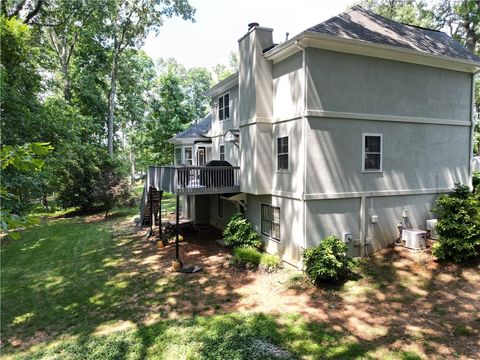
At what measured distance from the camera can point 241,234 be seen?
39.9ft

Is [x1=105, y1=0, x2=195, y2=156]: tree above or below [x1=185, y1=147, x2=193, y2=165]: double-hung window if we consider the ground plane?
above

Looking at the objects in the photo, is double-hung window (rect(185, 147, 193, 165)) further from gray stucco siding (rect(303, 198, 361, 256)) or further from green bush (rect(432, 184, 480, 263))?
green bush (rect(432, 184, 480, 263))

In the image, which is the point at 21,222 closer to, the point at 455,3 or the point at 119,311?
the point at 119,311

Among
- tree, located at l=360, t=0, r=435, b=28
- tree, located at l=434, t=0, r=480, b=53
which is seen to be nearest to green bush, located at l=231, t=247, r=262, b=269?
tree, located at l=434, t=0, r=480, b=53

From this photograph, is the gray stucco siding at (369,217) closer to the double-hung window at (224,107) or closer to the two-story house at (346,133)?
the two-story house at (346,133)

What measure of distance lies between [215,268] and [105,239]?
7.74 meters

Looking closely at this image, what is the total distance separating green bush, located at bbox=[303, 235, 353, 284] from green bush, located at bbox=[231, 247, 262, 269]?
1845mm

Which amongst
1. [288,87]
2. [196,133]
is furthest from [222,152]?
[288,87]

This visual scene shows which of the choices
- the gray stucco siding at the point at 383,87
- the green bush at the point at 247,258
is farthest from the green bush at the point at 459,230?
the green bush at the point at 247,258

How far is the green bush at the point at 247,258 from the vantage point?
34.8 ft

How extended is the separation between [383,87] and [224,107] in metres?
7.95

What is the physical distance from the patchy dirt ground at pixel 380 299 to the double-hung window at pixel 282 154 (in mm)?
3716

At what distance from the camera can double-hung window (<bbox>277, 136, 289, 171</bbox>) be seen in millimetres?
10961

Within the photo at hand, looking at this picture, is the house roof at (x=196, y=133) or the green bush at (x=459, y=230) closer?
the green bush at (x=459, y=230)
